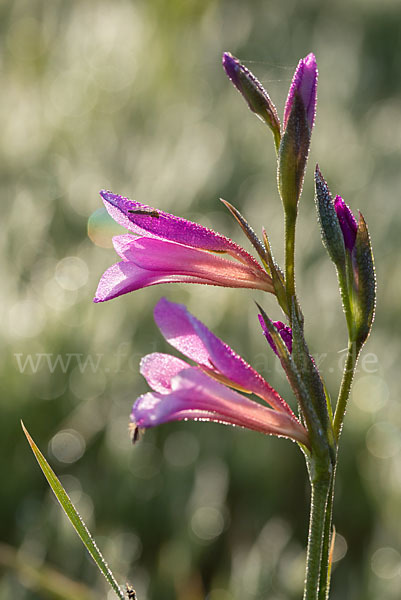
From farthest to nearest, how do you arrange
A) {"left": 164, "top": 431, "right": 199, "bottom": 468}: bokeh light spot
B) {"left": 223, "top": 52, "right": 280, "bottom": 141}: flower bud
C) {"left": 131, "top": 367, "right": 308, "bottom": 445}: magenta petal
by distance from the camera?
{"left": 164, "top": 431, "right": 199, "bottom": 468}: bokeh light spot, {"left": 223, "top": 52, "right": 280, "bottom": 141}: flower bud, {"left": 131, "top": 367, "right": 308, "bottom": 445}: magenta petal

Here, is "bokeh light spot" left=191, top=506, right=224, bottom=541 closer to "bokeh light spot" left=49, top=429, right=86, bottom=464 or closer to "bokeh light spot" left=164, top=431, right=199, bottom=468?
"bokeh light spot" left=164, top=431, right=199, bottom=468

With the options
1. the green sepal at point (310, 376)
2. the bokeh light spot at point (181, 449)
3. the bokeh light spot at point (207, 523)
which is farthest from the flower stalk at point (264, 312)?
the bokeh light spot at point (181, 449)

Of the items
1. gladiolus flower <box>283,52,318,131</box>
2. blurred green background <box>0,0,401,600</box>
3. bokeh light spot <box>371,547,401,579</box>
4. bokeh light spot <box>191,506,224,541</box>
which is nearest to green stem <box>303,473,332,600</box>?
gladiolus flower <box>283,52,318,131</box>

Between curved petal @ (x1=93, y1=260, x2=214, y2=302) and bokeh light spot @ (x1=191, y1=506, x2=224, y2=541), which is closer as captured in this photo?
curved petal @ (x1=93, y1=260, x2=214, y2=302)

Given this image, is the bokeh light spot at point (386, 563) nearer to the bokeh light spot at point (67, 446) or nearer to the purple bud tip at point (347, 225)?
the bokeh light spot at point (67, 446)

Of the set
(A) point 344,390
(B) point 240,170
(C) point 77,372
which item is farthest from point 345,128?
(A) point 344,390

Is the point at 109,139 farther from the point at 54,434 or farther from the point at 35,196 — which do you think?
the point at 54,434

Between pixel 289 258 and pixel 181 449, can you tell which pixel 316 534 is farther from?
pixel 181 449
